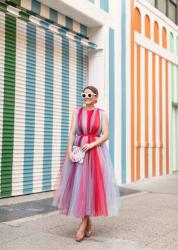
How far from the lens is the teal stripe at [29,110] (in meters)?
7.10

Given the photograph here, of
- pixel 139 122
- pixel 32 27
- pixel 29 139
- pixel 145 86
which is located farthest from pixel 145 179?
pixel 32 27

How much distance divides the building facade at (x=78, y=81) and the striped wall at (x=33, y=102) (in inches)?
0.7

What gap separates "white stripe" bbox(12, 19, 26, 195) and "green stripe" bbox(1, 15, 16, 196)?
3.8 inches

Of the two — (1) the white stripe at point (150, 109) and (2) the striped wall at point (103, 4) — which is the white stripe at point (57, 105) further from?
(1) the white stripe at point (150, 109)

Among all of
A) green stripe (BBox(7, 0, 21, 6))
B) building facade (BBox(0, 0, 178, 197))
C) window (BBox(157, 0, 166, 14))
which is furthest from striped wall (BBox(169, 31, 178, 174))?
green stripe (BBox(7, 0, 21, 6))

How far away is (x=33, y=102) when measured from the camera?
7.32 meters

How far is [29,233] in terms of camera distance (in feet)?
14.4

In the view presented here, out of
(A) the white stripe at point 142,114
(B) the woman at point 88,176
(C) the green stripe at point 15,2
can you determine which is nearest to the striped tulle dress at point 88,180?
(B) the woman at point 88,176

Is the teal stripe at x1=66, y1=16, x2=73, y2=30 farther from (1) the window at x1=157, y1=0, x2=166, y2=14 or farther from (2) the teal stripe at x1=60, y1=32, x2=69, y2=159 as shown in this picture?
(1) the window at x1=157, y1=0, x2=166, y2=14

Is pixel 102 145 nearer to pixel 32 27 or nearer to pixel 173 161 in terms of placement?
pixel 32 27

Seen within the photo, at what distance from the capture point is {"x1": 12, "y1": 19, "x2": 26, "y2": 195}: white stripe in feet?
22.6

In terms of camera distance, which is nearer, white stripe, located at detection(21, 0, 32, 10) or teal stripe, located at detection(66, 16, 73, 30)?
white stripe, located at detection(21, 0, 32, 10)

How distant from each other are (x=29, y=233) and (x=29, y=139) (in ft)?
9.73

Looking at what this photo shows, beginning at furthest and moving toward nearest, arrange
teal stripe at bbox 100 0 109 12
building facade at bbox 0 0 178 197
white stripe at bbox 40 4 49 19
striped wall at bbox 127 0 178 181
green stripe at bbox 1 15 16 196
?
striped wall at bbox 127 0 178 181 < teal stripe at bbox 100 0 109 12 < white stripe at bbox 40 4 49 19 < building facade at bbox 0 0 178 197 < green stripe at bbox 1 15 16 196
